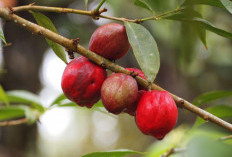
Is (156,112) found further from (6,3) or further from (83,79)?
(6,3)

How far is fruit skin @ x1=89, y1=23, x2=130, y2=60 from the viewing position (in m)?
0.91

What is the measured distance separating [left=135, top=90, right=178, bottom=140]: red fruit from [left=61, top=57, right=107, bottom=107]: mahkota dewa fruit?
6.1 inches

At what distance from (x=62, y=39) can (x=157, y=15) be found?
309 mm

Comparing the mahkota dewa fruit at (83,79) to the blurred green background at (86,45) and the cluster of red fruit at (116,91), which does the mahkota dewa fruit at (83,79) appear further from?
the blurred green background at (86,45)

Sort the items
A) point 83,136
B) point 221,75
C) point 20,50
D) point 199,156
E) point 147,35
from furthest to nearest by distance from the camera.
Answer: point 83,136 < point 221,75 < point 20,50 < point 147,35 < point 199,156

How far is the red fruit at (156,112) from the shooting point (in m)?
0.83

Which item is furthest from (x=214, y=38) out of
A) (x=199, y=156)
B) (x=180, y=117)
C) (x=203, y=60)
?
(x=199, y=156)

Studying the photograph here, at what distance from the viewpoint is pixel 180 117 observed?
12.4 feet

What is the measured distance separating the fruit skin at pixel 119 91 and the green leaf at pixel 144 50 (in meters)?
0.08

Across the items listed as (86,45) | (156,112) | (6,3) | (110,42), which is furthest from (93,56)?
(86,45)

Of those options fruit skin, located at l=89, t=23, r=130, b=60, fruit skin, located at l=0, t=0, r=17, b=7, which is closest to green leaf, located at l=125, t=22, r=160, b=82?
fruit skin, located at l=89, t=23, r=130, b=60

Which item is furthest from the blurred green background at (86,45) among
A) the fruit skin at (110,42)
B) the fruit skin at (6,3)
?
the fruit skin at (110,42)

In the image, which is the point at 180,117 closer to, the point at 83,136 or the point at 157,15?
the point at 157,15

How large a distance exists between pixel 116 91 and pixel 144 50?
14 cm
